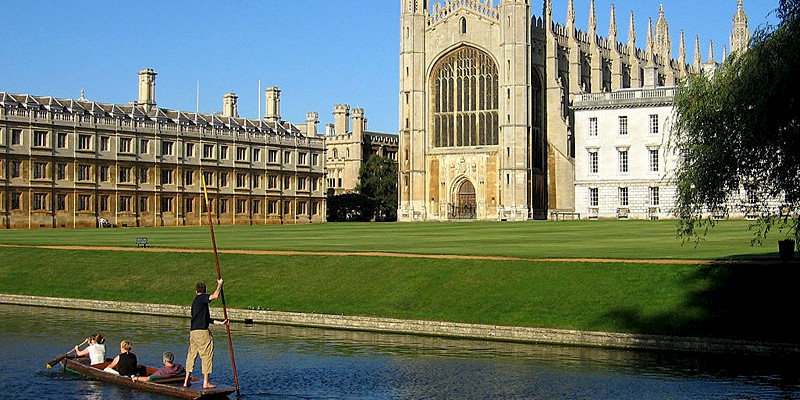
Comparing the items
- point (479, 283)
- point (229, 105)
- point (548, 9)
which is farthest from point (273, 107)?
point (479, 283)

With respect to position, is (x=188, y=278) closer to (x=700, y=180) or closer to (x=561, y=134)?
(x=700, y=180)

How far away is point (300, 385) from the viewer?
71.9 ft

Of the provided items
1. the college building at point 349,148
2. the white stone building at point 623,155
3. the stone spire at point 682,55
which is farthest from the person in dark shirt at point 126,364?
the stone spire at point 682,55

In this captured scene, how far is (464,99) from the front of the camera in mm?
101062

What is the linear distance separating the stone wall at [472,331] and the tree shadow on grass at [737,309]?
376 mm

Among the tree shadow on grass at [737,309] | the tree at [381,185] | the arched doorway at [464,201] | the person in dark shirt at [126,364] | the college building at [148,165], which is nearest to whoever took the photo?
the person in dark shirt at [126,364]

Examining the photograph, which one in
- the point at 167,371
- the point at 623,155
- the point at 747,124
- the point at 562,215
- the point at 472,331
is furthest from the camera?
the point at 562,215

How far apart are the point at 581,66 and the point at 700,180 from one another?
275 feet

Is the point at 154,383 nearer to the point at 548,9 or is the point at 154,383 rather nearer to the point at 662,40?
the point at 548,9

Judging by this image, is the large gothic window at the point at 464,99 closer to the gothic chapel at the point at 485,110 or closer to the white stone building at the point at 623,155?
the gothic chapel at the point at 485,110

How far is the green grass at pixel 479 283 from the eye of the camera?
28609mm

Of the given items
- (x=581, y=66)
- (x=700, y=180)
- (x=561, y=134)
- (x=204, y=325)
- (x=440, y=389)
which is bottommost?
(x=440, y=389)

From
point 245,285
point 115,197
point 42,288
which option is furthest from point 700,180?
point 115,197

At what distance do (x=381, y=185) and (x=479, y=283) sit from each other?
81557mm
